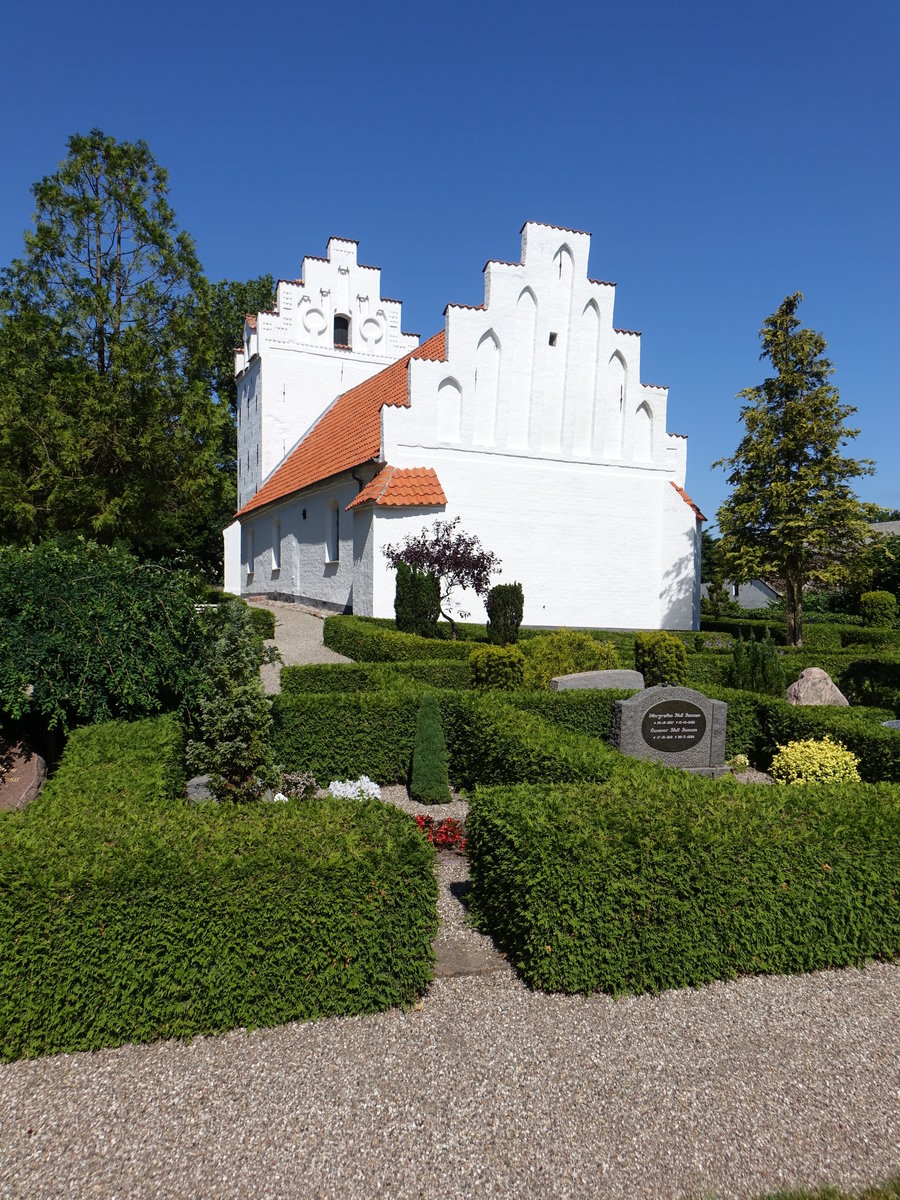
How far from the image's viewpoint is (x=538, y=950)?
4.51m

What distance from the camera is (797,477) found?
23859 mm

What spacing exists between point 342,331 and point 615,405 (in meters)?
13.4

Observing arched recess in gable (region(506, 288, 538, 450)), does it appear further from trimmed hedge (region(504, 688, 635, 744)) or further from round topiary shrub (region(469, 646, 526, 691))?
trimmed hedge (region(504, 688, 635, 744))

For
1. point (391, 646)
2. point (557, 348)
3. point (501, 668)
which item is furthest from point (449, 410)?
point (501, 668)

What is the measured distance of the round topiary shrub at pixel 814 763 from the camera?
830 cm

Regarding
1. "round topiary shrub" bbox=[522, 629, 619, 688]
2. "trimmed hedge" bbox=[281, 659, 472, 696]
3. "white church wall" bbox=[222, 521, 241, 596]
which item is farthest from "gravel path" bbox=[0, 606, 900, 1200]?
"white church wall" bbox=[222, 521, 241, 596]

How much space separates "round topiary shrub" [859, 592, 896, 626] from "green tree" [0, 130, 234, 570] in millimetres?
25349

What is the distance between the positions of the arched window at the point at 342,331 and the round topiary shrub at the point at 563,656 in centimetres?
2209

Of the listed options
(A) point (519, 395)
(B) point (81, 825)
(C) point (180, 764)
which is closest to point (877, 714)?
(C) point (180, 764)

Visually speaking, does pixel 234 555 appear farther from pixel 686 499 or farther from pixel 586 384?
pixel 686 499

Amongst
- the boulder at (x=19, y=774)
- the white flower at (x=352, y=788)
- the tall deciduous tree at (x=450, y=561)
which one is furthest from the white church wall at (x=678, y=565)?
the boulder at (x=19, y=774)

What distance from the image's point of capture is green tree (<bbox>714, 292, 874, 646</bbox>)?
76.2 feet

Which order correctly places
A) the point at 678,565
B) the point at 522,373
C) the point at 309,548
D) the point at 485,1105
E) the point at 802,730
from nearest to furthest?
the point at 485,1105 < the point at 802,730 < the point at 522,373 < the point at 678,565 < the point at 309,548

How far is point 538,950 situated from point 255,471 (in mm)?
29175
